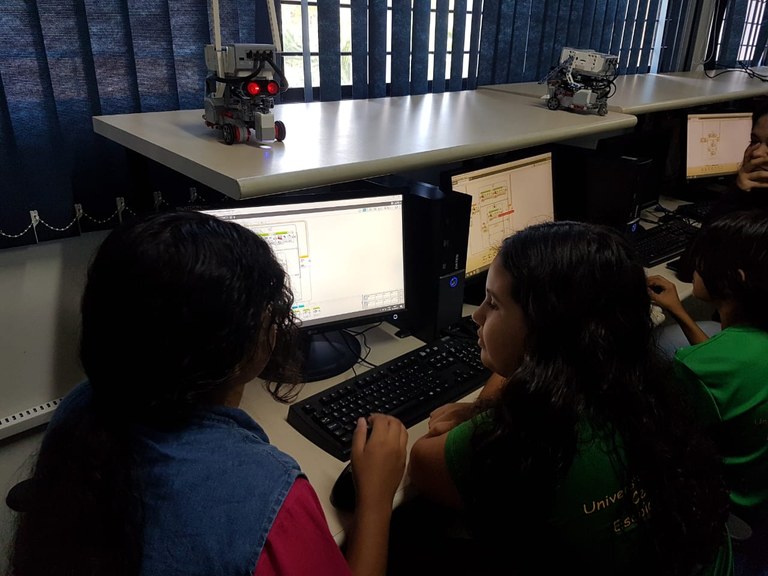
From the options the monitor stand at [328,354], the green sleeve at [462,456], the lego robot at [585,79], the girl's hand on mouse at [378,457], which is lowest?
the monitor stand at [328,354]

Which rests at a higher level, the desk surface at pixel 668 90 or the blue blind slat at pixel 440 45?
the blue blind slat at pixel 440 45

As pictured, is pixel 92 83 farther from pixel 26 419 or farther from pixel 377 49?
pixel 377 49

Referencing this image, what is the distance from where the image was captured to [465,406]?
1032 millimetres

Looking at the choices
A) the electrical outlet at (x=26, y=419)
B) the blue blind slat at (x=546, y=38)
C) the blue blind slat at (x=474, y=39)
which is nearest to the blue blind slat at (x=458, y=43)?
the blue blind slat at (x=474, y=39)

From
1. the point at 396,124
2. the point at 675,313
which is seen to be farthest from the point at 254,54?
the point at 675,313

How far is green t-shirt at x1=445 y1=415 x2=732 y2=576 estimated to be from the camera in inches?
30.2

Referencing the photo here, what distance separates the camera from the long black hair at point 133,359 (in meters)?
0.58

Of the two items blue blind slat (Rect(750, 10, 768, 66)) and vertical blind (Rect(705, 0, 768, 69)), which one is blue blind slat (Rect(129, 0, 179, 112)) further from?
blue blind slat (Rect(750, 10, 768, 66))

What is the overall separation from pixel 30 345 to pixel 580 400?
109 cm

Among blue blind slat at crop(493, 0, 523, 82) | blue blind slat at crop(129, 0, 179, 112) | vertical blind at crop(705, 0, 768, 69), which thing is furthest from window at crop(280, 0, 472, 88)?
vertical blind at crop(705, 0, 768, 69)

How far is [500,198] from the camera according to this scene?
1.52m

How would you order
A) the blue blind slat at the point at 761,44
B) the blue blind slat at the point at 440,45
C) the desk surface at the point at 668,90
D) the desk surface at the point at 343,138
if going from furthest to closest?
the blue blind slat at the point at 761,44, the blue blind slat at the point at 440,45, the desk surface at the point at 668,90, the desk surface at the point at 343,138

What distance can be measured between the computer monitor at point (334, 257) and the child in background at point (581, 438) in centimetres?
39

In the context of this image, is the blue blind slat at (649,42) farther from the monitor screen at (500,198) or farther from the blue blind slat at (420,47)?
the monitor screen at (500,198)
